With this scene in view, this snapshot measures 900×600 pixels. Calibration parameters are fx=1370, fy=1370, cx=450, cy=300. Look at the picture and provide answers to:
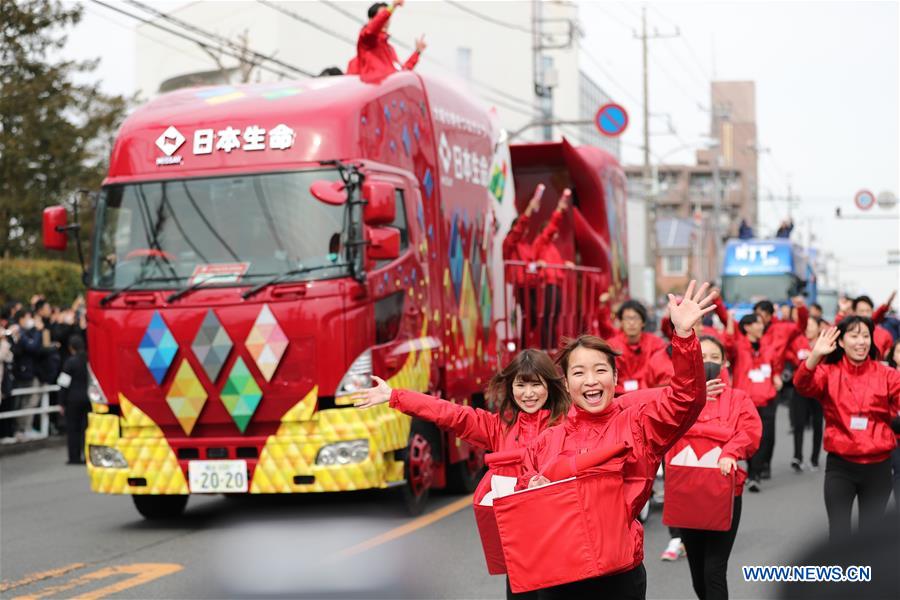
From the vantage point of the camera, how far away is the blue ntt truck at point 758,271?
3269 cm

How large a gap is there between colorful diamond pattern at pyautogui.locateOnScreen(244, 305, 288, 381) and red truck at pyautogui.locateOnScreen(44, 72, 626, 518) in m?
0.01

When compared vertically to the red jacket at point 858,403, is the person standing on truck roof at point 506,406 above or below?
above

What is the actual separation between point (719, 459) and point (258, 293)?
4209 mm

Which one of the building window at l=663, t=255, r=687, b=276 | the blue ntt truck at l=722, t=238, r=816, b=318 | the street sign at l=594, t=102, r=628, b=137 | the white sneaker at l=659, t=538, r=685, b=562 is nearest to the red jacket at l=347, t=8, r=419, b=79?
the white sneaker at l=659, t=538, r=685, b=562

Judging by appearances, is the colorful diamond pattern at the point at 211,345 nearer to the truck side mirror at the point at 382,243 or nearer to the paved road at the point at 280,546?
the truck side mirror at the point at 382,243

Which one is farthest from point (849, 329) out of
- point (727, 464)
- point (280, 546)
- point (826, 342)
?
point (280, 546)

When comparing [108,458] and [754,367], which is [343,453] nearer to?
[108,458]

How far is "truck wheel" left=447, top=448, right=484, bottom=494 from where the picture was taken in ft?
41.3

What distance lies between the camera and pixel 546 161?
15797mm

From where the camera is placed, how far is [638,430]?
484cm

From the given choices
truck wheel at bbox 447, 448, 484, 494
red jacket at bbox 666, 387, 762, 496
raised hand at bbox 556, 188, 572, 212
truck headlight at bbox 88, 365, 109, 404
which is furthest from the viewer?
raised hand at bbox 556, 188, 572, 212

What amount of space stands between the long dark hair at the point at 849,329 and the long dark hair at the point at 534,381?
263 centimetres

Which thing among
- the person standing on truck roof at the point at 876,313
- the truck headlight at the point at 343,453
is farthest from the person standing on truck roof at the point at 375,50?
the person standing on truck roof at the point at 876,313

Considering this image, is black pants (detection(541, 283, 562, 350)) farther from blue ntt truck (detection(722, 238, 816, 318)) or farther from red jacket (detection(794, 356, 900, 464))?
blue ntt truck (detection(722, 238, 816, 318))
